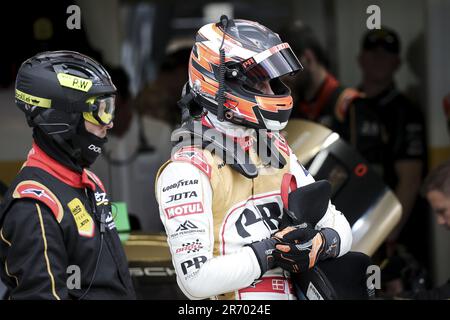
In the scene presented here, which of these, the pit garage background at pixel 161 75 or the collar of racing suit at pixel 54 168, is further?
the pit garage background at pixel 161 75

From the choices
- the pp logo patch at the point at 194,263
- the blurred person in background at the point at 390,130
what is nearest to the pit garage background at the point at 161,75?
the blurred person in background at the point at 390,130

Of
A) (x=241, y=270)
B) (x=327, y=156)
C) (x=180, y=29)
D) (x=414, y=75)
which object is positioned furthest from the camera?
(x=180, y=29)

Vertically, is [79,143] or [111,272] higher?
[79,143]

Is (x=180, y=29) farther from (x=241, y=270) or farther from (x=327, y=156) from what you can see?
(x=241, y=270)

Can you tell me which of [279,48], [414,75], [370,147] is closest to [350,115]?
[370,147]

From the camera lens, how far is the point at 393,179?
18.6ft

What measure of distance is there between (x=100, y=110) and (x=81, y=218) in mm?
370

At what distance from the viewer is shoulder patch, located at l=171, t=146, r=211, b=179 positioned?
8.55 ft

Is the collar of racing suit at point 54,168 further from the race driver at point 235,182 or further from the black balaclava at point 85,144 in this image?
the race driver at point 235,182

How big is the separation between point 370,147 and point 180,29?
8.44 meters

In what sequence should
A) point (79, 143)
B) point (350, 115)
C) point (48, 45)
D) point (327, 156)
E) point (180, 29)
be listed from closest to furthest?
point (79, 143) → point (327, 156) → point (350, 115) → point (48, 45) → point (180, 29)

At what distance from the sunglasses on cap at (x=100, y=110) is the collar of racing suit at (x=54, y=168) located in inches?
7.1

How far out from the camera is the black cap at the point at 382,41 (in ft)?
19.1

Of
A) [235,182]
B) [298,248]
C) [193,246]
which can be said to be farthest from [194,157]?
[298,248]
